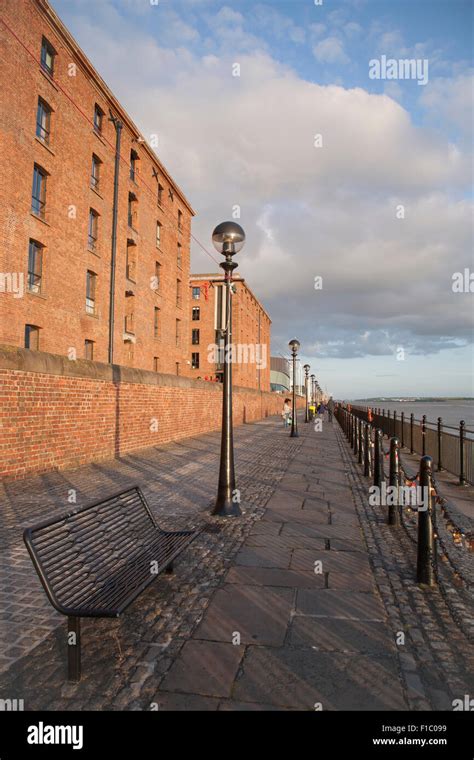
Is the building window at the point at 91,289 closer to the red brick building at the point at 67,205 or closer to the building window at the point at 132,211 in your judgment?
the red brick building at the point at 67,205

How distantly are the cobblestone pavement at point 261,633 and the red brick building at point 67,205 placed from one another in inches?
582

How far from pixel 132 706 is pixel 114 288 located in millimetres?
23405

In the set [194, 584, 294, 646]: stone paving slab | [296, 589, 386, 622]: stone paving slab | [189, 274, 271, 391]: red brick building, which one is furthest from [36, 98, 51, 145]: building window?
[189, 274, 271, 391]: red brick building

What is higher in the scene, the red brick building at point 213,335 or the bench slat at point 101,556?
the red brick building at point 213,335

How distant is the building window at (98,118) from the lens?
22694mm

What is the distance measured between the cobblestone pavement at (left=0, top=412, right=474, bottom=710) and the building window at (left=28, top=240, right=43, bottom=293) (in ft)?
49.2

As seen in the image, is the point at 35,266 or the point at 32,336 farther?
the point at 35,266

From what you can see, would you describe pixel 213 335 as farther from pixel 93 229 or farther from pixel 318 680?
pixel 318 680

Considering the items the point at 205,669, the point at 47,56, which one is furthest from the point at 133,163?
the point at 205,669

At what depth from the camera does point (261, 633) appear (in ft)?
9.31

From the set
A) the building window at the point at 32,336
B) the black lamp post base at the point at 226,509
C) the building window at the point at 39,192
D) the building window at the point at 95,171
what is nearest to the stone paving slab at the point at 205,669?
the black lamp post base at the point at 226,509

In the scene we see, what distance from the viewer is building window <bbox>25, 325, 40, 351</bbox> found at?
58.8 ft

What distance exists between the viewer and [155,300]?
95.8 ft

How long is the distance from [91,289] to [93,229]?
3.15m
